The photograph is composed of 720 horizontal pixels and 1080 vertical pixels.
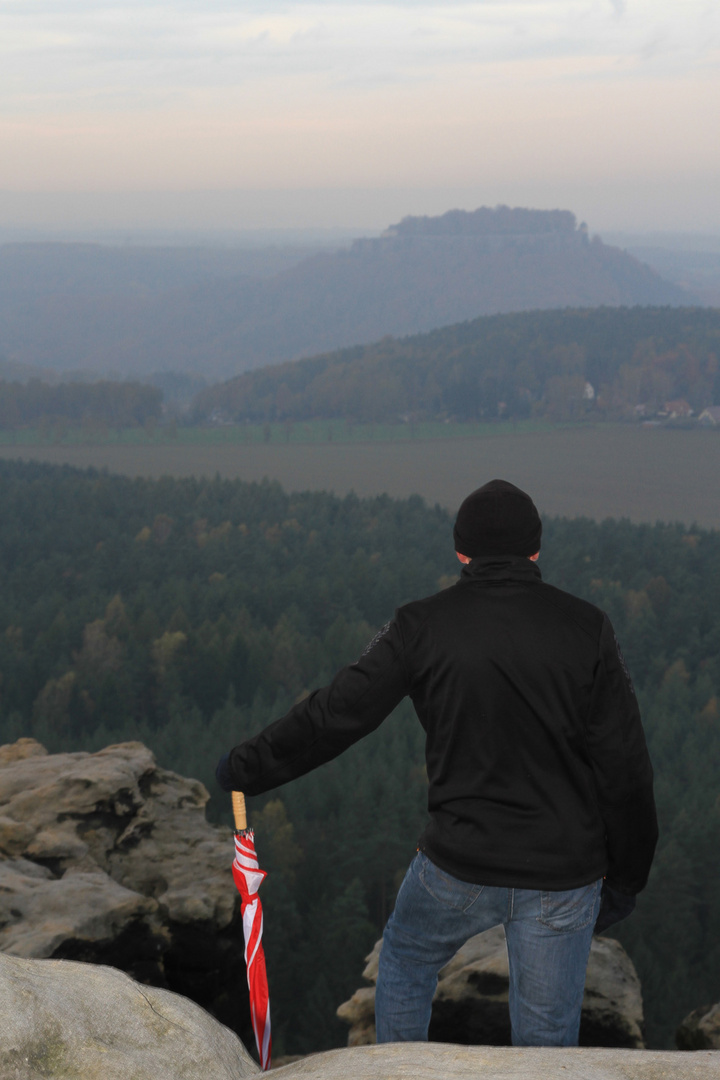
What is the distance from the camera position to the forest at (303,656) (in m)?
54.2

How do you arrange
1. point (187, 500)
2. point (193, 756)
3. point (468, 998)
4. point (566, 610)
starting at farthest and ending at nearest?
point (187, 500) < point (193, 756) < point (468, 998) < point (566, 610)

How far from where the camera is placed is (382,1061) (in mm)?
5676

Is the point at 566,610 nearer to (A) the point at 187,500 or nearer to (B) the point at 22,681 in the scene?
(B) the point at 22,681

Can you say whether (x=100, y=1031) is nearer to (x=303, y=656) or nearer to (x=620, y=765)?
(x=620, y=765)

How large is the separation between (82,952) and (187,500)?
543 ft

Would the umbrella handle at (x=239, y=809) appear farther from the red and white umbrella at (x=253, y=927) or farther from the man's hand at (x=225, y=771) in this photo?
the man's hand at (x=225, y=771)

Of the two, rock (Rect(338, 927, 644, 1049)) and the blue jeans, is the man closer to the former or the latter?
the blue jeans

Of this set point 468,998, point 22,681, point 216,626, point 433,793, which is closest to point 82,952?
point 468,998

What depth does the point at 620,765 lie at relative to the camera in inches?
249

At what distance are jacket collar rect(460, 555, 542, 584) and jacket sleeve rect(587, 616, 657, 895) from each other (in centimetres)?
60

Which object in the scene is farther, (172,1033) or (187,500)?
(187,500)

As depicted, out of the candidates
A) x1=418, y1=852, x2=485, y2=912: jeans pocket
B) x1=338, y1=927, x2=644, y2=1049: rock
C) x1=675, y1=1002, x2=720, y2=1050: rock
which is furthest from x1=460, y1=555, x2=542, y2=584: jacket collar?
x1=338, y1=927, x2=644, y2=1049: rock

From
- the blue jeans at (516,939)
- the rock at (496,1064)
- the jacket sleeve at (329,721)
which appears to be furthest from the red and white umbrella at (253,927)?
the rock at (496,1064)

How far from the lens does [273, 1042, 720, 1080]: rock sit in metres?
5.50
